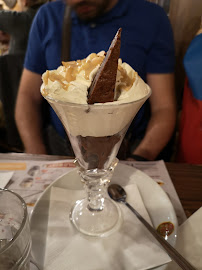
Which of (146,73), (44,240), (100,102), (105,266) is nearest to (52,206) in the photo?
(44,240)

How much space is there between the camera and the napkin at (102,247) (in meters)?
0.43

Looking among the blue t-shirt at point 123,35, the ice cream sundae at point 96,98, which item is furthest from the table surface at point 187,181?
the blue t-shirt at point 123,35

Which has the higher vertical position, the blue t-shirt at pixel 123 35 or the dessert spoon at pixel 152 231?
the blue t-shirt at pixel 123 35

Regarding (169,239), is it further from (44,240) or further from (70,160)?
(70,160)

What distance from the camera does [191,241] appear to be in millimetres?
467

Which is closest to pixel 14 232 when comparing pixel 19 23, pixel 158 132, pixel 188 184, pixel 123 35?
pixel 188 184

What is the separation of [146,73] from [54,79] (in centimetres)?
79

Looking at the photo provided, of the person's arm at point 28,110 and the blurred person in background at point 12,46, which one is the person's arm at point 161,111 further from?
the blurred person in background at point 12,46

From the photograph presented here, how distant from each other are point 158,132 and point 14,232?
0.87 metres

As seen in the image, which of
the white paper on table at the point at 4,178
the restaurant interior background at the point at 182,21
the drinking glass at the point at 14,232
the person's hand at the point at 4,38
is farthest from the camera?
the person's hand at the point at 4,38

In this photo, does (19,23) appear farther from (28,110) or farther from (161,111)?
(161,111)

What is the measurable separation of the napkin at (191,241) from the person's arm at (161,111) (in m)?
0.60

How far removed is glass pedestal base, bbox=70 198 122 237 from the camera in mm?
526

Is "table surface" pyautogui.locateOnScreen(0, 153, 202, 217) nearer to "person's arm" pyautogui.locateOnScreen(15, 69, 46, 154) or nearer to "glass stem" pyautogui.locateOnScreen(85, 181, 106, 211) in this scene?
"glass stem" pyautogui.locateOnScreen(85, 181, 106, 211)
